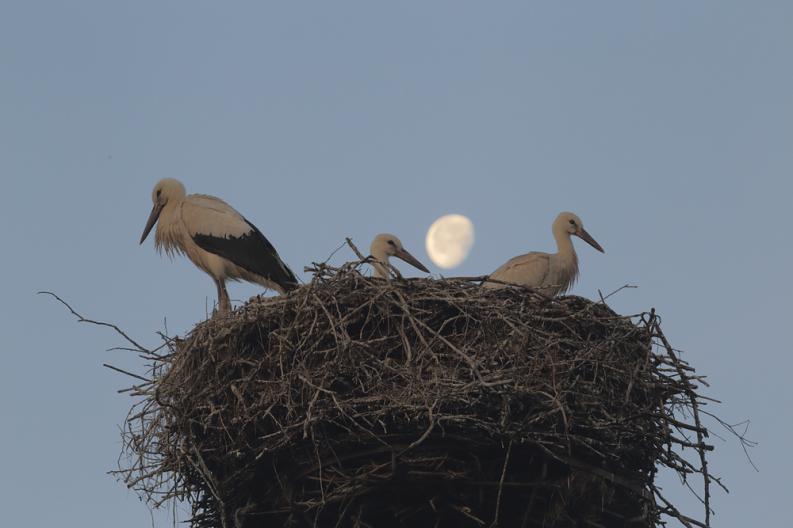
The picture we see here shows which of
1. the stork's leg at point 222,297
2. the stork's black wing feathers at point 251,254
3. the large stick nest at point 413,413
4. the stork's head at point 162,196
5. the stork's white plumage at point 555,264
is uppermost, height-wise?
the stork's white plumage at point 555,264

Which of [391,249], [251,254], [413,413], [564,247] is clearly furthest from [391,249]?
[413,413]

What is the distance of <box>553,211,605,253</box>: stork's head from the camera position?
1065cm

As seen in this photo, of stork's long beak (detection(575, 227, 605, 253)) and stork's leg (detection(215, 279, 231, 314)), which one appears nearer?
stork's leg (detection(215, 279, 231, 314))

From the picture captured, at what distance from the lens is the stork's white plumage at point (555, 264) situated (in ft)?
32.3

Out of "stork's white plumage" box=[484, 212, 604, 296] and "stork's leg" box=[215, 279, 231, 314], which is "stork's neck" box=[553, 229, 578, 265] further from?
"stork's leg" box=[215, 279, 231, 314]

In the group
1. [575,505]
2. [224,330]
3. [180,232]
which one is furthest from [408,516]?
[180,232]

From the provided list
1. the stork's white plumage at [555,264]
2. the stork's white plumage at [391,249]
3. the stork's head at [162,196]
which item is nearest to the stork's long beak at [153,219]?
the stork's head at [162,196]

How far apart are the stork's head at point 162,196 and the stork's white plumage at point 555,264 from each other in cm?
239

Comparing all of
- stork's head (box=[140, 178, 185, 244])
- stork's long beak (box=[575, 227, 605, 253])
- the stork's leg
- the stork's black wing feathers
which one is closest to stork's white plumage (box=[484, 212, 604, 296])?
stork's long beak (box=[575, 227, 605, 253])

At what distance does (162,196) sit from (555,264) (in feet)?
9.60

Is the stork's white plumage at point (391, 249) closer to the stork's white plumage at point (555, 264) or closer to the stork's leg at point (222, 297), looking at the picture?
the stork's white plumage at point (555, 264)

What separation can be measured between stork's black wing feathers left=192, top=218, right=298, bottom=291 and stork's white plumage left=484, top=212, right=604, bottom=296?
1.50 meters

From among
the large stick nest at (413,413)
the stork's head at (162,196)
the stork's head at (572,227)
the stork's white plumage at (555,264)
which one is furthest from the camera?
the stork's head at (572,227)

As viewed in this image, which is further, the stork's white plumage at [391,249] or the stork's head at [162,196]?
the stork's head at [162,196]
